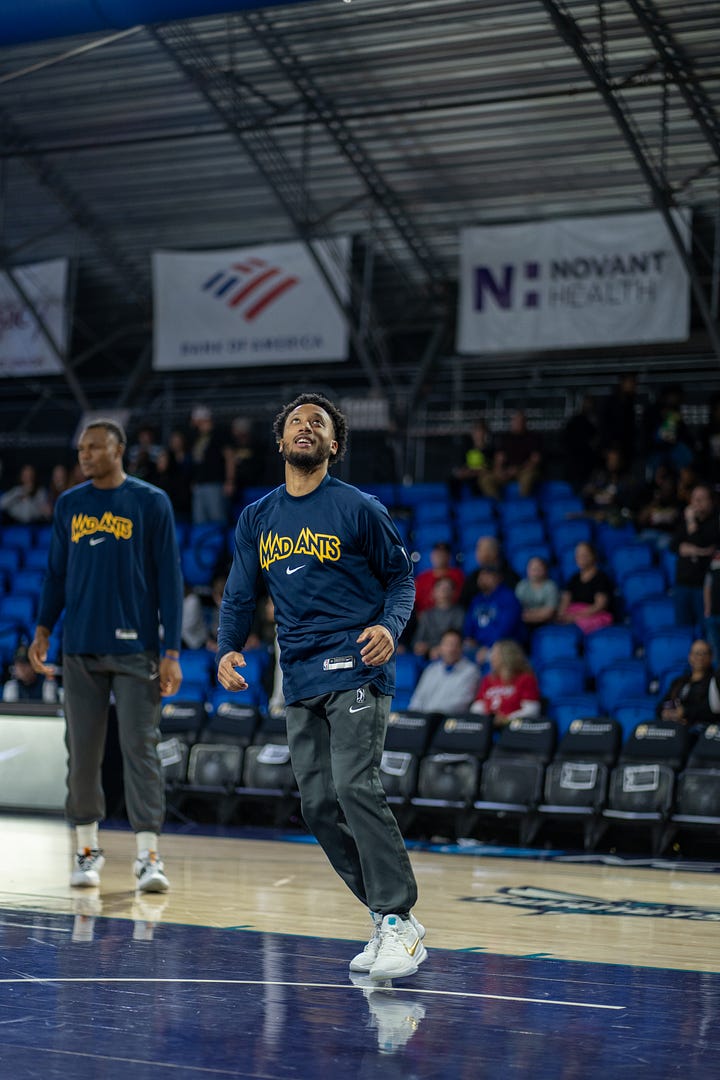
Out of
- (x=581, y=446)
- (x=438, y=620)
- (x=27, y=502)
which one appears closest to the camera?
(x=438, y=620)

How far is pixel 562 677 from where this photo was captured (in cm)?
1203

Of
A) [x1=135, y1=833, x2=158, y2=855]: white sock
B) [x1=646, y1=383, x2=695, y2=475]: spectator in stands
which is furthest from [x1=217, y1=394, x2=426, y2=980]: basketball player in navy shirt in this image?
[x1=646, y1=383, x2=695, y2=475]: spectator in stands

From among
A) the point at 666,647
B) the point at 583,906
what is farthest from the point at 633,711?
the point at 583,906

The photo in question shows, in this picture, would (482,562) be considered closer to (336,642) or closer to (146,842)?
(146,842)

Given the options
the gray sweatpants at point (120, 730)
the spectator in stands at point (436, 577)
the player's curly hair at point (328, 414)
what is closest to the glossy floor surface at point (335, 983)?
the gray sweatpants at point (120, 730)

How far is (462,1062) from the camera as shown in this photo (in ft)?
11.1

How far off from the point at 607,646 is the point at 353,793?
8252 mm

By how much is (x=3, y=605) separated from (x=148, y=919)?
10346 mm

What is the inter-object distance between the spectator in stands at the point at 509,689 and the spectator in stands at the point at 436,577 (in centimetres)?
204

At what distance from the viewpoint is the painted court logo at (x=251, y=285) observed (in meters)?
17.5

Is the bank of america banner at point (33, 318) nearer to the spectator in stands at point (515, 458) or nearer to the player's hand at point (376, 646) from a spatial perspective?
the spectator in stands at point (515, 458)

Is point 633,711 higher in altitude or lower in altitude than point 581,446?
lower

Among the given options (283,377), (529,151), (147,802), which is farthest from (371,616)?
(283,377)

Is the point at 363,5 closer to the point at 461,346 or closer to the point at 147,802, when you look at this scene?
the point at 461,346
